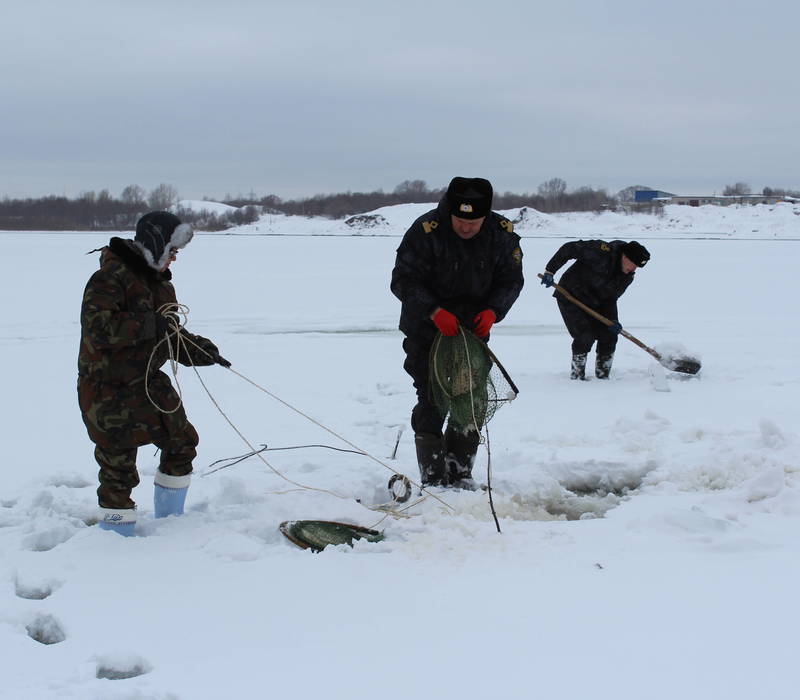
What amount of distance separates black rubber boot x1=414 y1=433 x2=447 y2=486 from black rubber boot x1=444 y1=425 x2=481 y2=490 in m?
0.07

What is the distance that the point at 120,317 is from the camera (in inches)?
122

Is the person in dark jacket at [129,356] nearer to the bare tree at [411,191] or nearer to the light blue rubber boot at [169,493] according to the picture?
the light blue rubber boot at [169,493]

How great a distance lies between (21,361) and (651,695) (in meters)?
7.26

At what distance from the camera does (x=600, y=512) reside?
3.88 metres

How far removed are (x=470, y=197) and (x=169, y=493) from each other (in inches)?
78.6

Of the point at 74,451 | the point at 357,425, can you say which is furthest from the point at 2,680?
the point at 357,425

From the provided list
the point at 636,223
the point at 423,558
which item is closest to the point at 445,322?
the point at 423,558

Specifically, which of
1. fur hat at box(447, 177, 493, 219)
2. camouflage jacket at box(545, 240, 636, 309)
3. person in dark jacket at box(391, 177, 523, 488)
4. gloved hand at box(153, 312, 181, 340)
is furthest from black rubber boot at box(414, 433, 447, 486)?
camouflage jacket at box(545, 240, 636, 309)

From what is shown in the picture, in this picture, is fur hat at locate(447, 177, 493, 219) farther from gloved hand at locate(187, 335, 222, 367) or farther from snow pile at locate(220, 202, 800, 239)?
snow pile at locate(220, 202, 800, 239)

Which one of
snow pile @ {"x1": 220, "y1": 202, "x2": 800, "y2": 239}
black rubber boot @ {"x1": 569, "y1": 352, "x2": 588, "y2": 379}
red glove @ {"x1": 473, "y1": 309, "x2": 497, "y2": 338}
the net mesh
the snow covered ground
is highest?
snow pile @ {"x1": 220, "y1": 202, "x2": 800, "y2": 239}

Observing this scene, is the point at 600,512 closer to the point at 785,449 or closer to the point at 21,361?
the point at 785,449

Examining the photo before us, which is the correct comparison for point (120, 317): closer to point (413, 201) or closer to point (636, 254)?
point (636, 254)

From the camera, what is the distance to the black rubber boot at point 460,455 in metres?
4.12

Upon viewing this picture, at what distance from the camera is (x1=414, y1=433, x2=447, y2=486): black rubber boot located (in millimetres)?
4086
